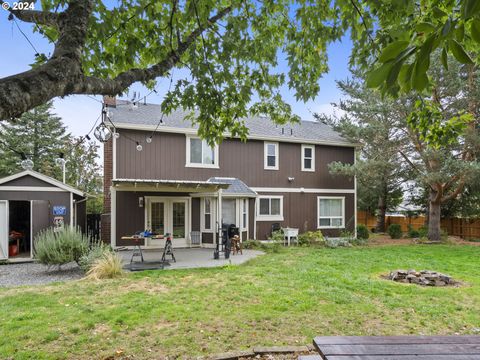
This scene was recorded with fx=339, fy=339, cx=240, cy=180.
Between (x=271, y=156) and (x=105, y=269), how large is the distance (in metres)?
9.64

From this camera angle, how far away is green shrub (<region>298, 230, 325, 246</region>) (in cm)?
1481

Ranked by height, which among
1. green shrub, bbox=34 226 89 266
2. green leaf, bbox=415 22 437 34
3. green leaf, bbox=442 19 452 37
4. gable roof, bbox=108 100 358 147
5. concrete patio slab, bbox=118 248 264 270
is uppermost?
gable roof, bbox=108 100 358 147

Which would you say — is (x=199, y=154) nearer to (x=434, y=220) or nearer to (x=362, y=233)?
(x=362, y=233)

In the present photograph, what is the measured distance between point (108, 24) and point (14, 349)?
3.96 meters

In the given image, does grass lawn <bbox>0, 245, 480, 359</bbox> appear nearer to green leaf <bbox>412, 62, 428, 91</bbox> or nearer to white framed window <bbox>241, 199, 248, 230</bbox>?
green leaf <bbox>412, 62, 428, 91</bbox>

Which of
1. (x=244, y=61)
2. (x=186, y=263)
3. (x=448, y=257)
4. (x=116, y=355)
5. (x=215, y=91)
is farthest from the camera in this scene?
(x=448, y=257)

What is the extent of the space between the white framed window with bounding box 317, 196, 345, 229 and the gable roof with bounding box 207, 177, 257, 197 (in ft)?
14.0

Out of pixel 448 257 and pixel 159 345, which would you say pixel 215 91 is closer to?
pixel 159 345

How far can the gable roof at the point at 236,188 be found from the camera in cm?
1357

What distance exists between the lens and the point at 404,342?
8.24 ft

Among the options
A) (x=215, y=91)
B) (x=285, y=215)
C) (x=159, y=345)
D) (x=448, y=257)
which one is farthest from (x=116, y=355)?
(x=285, y=215)

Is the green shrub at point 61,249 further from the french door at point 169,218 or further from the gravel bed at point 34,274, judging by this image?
the french door at point 169,218

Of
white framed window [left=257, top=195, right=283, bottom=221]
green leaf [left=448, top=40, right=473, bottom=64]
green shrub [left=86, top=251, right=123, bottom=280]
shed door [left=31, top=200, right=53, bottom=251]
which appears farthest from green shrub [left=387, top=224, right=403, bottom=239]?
green leaf [left=448, top=40, right=473, bottom=64]

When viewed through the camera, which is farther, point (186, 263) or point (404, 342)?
point (186, 263)
